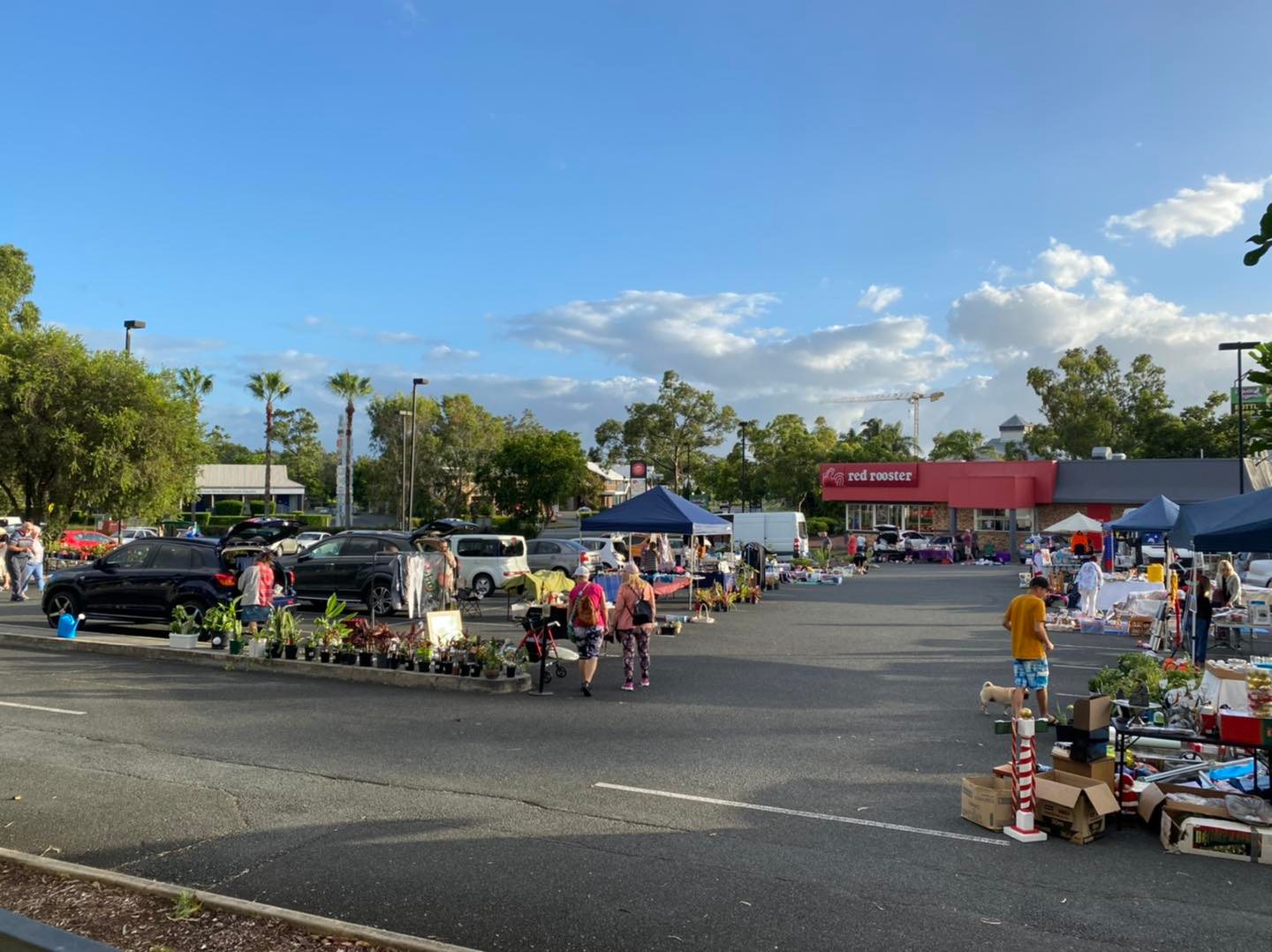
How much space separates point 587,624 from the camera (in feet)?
36.5

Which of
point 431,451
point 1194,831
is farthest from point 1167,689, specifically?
point 431,451

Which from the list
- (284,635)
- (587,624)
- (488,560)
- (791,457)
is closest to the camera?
(587,624)

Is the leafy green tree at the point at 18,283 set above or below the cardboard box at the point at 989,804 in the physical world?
above

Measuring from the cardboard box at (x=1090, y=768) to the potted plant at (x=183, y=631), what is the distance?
37.5ft

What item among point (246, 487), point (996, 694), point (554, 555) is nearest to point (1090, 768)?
point (996, 694)

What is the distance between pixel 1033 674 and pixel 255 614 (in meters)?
10.3

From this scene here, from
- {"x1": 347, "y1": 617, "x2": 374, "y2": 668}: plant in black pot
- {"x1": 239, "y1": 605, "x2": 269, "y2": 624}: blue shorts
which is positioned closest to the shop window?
{"x1": 347, "y1": 617, "x2": 374, "y2": 668}: plant in black pot

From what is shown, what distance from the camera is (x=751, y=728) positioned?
30.5ft

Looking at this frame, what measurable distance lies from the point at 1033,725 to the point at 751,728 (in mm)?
3497

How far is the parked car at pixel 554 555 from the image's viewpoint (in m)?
24.4

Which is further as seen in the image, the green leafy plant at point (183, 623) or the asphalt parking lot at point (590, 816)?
the green leafy plant at point (183, 623)

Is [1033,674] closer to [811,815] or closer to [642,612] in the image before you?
[811,815]

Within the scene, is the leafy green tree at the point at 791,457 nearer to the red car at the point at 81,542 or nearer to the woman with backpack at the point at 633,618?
the red car at the point at 81,542

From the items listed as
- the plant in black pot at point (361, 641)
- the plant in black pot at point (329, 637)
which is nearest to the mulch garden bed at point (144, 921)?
the plant in black pot at point (361, 641)
